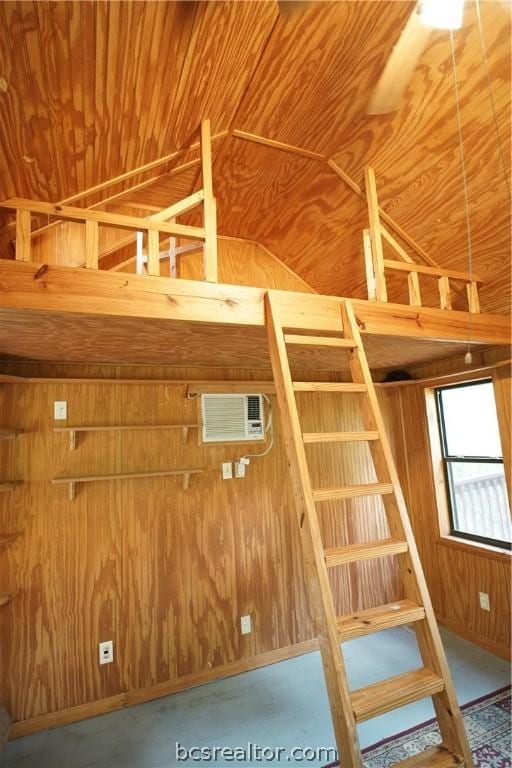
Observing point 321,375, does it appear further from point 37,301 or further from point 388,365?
point 37,301

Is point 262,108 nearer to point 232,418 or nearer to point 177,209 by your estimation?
point 177,209

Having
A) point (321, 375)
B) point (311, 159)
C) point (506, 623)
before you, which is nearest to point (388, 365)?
point (321, 375)

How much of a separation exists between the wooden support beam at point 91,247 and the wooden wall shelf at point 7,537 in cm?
181

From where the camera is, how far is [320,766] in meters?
2.03

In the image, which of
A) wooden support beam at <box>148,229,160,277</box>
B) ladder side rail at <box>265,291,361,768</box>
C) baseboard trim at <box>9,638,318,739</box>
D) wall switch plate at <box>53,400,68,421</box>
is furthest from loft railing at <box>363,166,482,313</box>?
baseboard trim at <box>9,638,318,739</box>

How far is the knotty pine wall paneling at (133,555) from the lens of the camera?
8.13 ft

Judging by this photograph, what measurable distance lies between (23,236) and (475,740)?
132 inches

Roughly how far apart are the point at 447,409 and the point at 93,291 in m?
3.12

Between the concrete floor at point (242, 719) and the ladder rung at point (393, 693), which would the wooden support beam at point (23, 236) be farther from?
the concrete floor at point (242, 719)

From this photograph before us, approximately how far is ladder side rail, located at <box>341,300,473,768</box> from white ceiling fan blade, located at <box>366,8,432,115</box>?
1286 millimetres

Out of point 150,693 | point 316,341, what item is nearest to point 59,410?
point 316,341

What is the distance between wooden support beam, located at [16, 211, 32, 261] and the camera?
1.54m

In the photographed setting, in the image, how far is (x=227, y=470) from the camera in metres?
3.06

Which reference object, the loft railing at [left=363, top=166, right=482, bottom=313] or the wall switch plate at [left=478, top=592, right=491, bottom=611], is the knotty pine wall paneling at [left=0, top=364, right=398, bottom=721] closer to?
the wall switch plate at [left=478, top=592, right=491, bottom=611]
